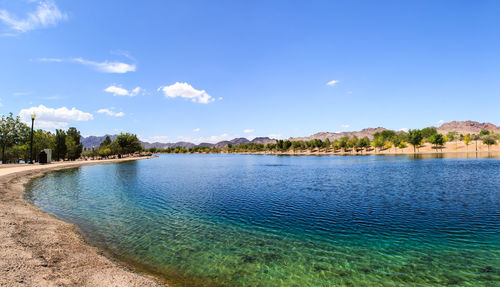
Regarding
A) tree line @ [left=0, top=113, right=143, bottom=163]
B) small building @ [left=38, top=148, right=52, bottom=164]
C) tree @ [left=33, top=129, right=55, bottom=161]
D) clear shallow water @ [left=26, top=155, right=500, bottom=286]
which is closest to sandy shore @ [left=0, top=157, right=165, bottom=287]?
clear shallow water @ [left=26, top=155, right=500, bottom=286]

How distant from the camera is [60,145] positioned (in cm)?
8919

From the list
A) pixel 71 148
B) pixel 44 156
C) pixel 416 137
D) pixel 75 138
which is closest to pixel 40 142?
Answer: pixel 71 148

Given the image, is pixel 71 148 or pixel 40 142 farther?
pixel 71 148

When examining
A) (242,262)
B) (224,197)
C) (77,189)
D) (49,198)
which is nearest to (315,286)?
(242,262)

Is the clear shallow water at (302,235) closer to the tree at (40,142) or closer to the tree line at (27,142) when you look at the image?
the tree line at (27,142)

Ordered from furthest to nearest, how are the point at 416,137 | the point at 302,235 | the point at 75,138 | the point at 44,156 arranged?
the point at 416,137
the point at 75,138
the point at 44,156
the point at 302,235

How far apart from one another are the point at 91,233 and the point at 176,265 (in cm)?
864

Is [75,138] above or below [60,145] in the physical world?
above

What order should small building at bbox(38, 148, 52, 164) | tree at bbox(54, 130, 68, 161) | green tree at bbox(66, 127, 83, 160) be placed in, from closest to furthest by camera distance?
small building at bbox(38, 148, 52, 164) < tree at bbox(54, 130, 68, 161) < green tree at bbox(66, 127, 83, 160)

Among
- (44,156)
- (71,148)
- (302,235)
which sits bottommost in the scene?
(302,235)

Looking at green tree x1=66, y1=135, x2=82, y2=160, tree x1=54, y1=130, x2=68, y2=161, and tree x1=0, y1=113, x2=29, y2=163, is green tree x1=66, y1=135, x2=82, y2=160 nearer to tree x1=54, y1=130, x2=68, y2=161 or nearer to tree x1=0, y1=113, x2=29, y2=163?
tree x1=54, y1=130, x2=68, y2=161

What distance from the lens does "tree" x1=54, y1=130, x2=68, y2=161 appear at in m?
87.9

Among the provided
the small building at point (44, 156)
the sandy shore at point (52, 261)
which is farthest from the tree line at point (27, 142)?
the sandy shore at point (52, 261)

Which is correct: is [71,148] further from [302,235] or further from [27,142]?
[302,235]
